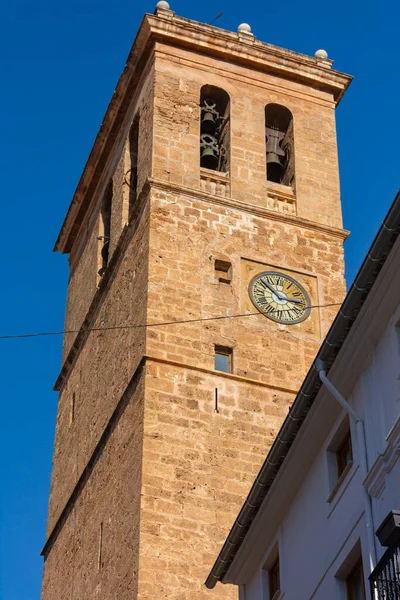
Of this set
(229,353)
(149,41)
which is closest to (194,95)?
(149,41)

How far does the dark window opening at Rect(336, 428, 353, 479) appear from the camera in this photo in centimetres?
1692

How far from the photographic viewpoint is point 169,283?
30.8 meters

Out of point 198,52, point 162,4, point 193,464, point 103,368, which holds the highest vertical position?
point 162,4

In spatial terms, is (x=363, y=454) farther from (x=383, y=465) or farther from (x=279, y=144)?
(x=279, y=144)

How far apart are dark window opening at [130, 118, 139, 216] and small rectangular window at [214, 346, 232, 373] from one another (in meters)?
5.98

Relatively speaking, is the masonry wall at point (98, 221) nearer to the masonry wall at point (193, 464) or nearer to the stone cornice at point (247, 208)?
the stone cornice at point (247, 208)

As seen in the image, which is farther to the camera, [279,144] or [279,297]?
[279,144]

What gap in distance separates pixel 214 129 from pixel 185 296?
627 cm

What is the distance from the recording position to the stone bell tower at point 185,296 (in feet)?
91.3

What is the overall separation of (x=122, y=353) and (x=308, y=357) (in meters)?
3.70

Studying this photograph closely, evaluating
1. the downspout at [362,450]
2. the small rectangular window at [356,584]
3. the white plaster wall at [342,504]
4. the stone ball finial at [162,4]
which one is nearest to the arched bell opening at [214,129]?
the stone ball finial at [162,4]

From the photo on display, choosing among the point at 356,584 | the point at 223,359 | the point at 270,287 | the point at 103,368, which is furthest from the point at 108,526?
the point at 356,584

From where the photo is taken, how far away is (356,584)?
52.9 ft

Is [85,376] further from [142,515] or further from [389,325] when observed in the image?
[389,325]
